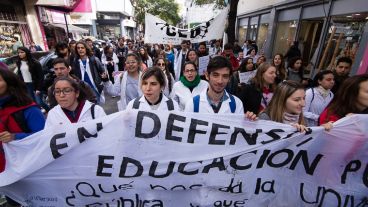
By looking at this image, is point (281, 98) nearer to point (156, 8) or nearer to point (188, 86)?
point (188, 86)

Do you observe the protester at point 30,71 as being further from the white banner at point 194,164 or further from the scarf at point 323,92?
the scarf at point 323,92

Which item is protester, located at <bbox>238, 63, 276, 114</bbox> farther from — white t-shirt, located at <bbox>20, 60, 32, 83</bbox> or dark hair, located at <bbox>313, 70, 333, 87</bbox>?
white t-shirt, located at <bbox>20, 60, 32, 83</bbox>

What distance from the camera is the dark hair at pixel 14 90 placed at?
2.21m

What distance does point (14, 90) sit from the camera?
2.23m

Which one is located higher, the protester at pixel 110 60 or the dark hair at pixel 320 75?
the dark hair at pixel 320 75

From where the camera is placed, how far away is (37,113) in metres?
2.28

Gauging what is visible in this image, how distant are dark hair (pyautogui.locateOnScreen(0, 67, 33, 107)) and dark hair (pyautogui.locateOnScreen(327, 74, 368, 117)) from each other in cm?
301

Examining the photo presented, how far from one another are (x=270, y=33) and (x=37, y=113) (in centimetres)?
1240

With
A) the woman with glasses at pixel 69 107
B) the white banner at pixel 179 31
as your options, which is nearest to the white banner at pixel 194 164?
the woman with glasses at pixel 69 107

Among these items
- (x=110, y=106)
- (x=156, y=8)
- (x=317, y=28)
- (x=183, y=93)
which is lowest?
(x=110, y=106)

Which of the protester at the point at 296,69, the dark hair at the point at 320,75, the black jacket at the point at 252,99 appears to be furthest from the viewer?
the protester at the point at 296,69

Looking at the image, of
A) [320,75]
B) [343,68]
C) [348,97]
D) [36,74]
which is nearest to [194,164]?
[348,97]

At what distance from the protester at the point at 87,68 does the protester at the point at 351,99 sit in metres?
4.07

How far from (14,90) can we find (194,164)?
1822 mm
